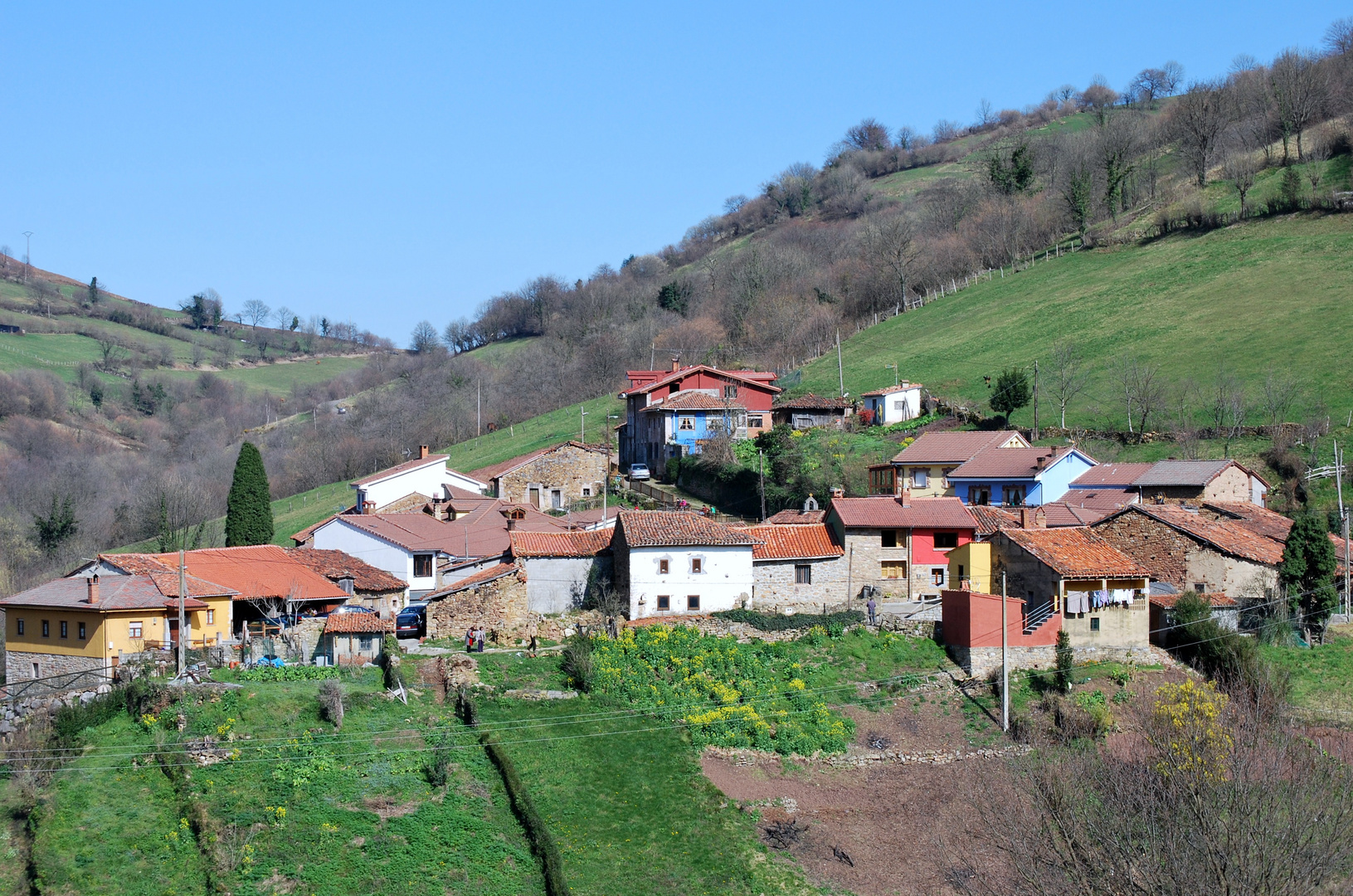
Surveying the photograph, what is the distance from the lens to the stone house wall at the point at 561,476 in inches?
2470

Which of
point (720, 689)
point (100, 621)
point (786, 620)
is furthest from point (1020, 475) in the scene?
point (100, 621)

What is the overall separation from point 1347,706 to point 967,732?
11536 mm

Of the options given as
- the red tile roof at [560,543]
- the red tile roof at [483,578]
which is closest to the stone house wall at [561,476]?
the red tile roof at [560,543]

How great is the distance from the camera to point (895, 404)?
67000mm

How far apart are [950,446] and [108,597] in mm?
37427

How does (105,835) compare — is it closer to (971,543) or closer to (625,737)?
(625,737)

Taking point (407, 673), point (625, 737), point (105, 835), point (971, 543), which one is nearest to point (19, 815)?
point (105, 835)

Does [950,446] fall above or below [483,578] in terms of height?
above

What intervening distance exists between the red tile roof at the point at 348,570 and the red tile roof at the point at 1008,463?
25.5 metres

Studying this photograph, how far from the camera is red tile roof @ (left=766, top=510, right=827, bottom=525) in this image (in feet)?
149

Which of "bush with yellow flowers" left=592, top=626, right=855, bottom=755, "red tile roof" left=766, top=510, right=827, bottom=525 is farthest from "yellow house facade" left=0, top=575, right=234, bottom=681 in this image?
"red tile roof" left=766, top=510, right=827, bottom=525

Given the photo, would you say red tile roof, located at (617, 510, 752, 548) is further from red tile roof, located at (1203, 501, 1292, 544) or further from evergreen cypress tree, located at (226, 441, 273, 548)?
evergreen cypress tree, located at (226, 441, 273, 548)

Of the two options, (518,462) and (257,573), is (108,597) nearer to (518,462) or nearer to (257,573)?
(257,573)

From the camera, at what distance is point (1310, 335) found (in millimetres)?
63750
